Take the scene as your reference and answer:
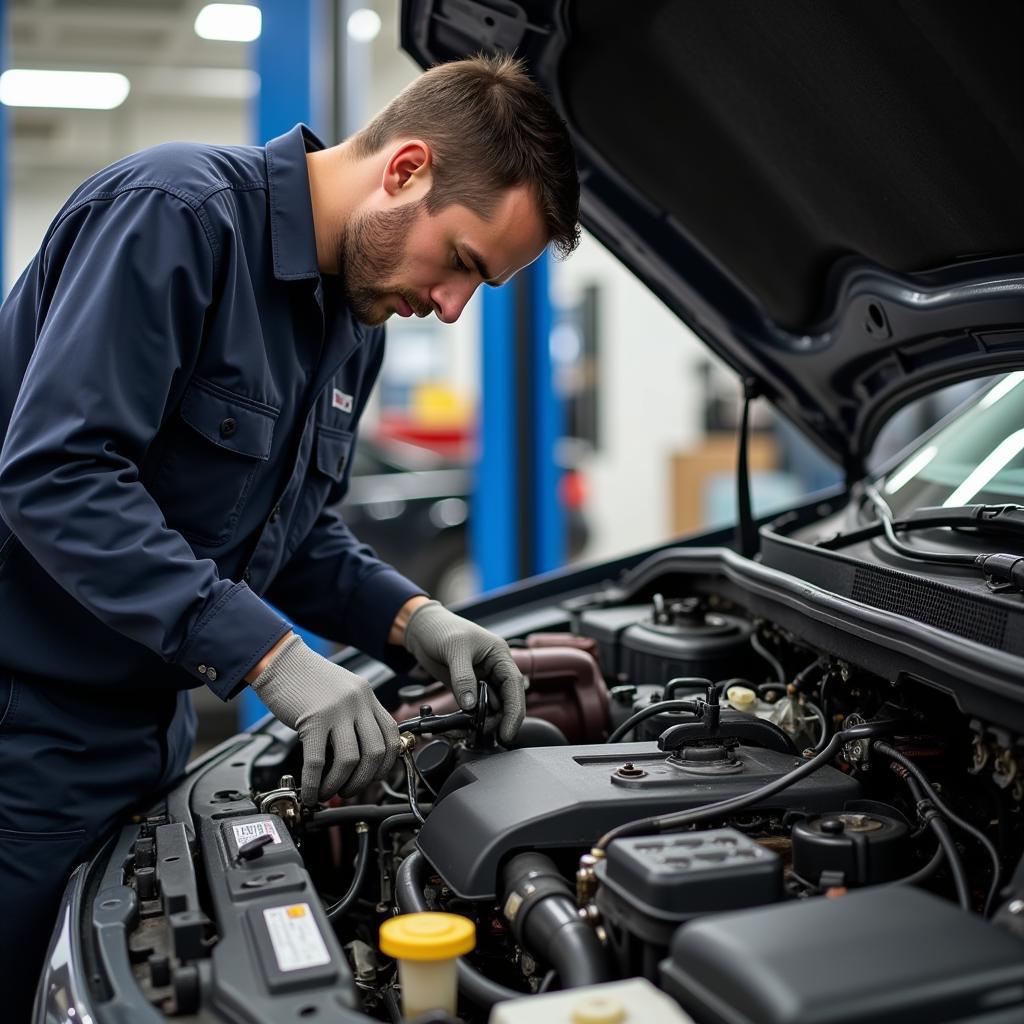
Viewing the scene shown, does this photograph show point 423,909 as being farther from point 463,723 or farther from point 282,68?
point 282,68

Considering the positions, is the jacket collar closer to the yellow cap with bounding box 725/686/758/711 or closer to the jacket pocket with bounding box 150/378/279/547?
the jacket pocket with bounding box 150/378/279/547

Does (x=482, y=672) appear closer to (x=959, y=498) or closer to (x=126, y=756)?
(x=126, y=756)

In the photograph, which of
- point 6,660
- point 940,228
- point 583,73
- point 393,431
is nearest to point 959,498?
point 940,228

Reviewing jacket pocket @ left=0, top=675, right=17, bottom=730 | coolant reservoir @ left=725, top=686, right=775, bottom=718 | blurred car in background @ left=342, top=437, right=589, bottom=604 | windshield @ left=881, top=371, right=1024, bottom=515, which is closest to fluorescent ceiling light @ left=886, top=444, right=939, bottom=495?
windshield @ left=881, top=371, right=1024, bottom=515

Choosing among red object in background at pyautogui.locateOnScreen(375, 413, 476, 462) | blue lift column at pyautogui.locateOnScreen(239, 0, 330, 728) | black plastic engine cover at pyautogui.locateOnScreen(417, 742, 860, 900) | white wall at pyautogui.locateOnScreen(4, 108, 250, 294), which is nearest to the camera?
black plastic engine cover at pyautogui.locateOnScreen(417, 742, 860, 900)

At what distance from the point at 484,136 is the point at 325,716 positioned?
0.75m

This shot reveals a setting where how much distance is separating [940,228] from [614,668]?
0.84 m

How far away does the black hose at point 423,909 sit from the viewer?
1.02 m

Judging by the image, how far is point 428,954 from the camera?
0.94 m

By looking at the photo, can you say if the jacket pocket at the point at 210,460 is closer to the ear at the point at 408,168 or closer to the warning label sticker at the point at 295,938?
the ear at the point at 408,168

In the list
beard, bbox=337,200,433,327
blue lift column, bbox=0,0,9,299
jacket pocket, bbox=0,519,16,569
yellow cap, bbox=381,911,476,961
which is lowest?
yellow cap, bbox=381,911,476,961

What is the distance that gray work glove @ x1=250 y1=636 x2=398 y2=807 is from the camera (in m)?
1.32

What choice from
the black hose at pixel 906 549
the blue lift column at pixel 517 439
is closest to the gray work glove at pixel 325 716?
the black hose at pixel 906 549

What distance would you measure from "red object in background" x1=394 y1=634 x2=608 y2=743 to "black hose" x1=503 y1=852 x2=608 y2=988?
0.52 m
